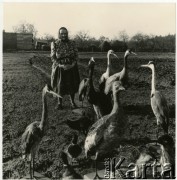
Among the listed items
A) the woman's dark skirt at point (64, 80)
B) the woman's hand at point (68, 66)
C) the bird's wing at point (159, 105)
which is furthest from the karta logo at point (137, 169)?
the woman's hand at point (68, 66)

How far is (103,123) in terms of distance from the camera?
3.97m

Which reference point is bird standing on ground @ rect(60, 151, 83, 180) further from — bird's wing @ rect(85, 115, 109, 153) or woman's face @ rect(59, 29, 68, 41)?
woman's face @ rect(59, 29, 68, 41)

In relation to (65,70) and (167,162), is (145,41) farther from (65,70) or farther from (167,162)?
(167,162)

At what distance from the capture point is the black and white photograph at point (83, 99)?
13.2 feet

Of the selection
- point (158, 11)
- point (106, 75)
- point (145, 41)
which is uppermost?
point (158, 11)

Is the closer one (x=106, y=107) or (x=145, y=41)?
(x=106, y=107)

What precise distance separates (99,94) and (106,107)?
15 centimetres

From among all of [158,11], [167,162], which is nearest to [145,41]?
[158,11]

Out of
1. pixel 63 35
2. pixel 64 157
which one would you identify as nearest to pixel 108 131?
pixel 64 157

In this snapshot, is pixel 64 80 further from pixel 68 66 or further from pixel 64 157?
pixel 64 157

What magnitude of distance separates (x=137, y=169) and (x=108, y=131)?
525mm

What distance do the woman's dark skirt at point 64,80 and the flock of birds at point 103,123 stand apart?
0.06 m

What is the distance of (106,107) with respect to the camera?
162 inches

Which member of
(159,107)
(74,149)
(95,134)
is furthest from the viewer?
(159,107)
